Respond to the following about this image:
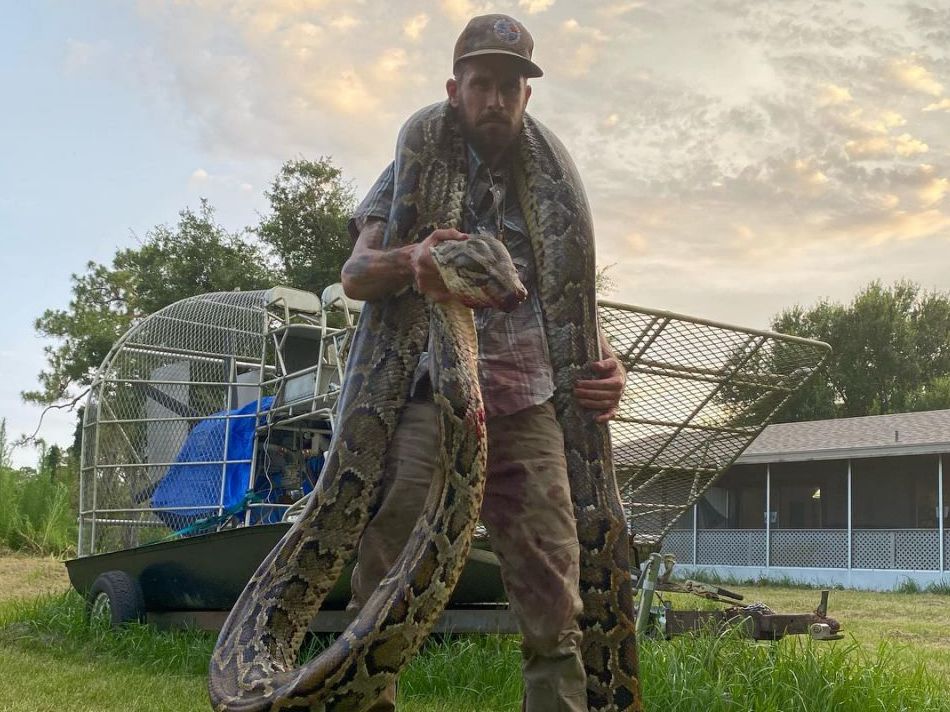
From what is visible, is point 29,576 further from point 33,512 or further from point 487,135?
point 487,135

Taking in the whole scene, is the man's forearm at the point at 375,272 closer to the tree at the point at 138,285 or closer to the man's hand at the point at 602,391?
the man's hand at the point at 602,391

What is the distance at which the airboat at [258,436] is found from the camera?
716 centimetres

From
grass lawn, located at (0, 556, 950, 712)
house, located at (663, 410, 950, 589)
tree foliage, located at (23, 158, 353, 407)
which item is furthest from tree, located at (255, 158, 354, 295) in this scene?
grass lawn, located at (0, 556, 950, 712)

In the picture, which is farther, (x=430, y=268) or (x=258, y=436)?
(x=258, y=436)

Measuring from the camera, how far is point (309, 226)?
2862 cm

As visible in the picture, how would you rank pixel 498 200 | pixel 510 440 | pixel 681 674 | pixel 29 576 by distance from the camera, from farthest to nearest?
pixel 29 576
pixel 681 674
pixel 498 200
pixel 510 440

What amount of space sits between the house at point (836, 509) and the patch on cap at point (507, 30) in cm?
2051

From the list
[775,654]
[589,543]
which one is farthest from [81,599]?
[589,543]

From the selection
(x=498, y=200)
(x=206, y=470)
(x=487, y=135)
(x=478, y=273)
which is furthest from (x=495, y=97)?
(x=206, y=470)

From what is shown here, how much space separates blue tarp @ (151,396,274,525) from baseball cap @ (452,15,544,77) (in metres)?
6.62

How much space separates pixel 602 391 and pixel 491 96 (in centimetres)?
106

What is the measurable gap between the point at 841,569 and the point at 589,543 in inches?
845

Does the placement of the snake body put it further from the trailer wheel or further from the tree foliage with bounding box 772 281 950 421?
the tree foliage with bounding box 772 281 950 421

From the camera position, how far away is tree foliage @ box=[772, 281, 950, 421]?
43.0 m
